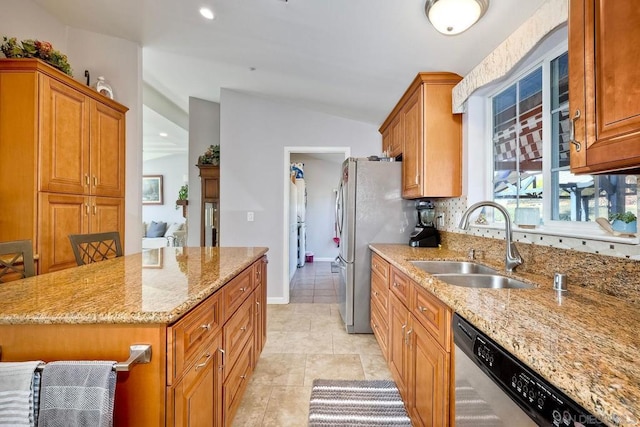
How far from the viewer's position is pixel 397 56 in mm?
2084

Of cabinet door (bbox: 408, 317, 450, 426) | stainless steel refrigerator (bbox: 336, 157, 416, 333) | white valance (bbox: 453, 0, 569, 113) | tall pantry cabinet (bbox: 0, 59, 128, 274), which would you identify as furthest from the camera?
stainless steel refrigerator (bbox: 336, 157, 416, 333)

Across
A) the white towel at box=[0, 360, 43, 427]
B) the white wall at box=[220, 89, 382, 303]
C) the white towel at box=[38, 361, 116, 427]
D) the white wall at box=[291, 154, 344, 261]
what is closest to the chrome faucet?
the white towel at box=[38, 361, 116, 427]

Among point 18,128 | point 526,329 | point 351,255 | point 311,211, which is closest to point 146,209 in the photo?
point 311,211

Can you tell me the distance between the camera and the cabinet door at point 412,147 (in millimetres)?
2275

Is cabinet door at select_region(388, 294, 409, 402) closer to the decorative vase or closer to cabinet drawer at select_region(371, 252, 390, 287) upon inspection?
cabinet drawer at select_region(371, 252, 390, 287)

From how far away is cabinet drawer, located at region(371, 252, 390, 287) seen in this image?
7.00 feet

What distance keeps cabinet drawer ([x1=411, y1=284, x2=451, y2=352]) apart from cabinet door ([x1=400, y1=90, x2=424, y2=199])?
1.07 metres

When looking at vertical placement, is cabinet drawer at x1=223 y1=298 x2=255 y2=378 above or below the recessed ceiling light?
below

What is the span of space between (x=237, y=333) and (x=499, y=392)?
1192 millimetres

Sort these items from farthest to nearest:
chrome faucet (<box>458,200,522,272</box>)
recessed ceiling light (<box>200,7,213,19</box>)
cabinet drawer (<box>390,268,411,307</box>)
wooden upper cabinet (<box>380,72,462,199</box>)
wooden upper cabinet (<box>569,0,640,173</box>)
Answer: wooden upper cabinet (<box>380,72,462,199</box>)
recessed ceiling light (<box>200,7,213,19</box>)
cabinet drawer (<box>390,268,411,307</box>)
chrome faucet (<box>458,200,522,272</box>)
wooden upper cabinet (<box>569,0,640,173</box>)

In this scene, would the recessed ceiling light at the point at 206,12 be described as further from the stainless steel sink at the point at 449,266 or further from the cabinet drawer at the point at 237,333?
the stainless steel sink at the point at 449,266

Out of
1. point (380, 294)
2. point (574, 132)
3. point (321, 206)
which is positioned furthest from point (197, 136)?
point (574, 132)

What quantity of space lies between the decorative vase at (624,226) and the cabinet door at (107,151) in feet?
11.1

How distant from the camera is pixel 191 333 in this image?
3.14 feet
